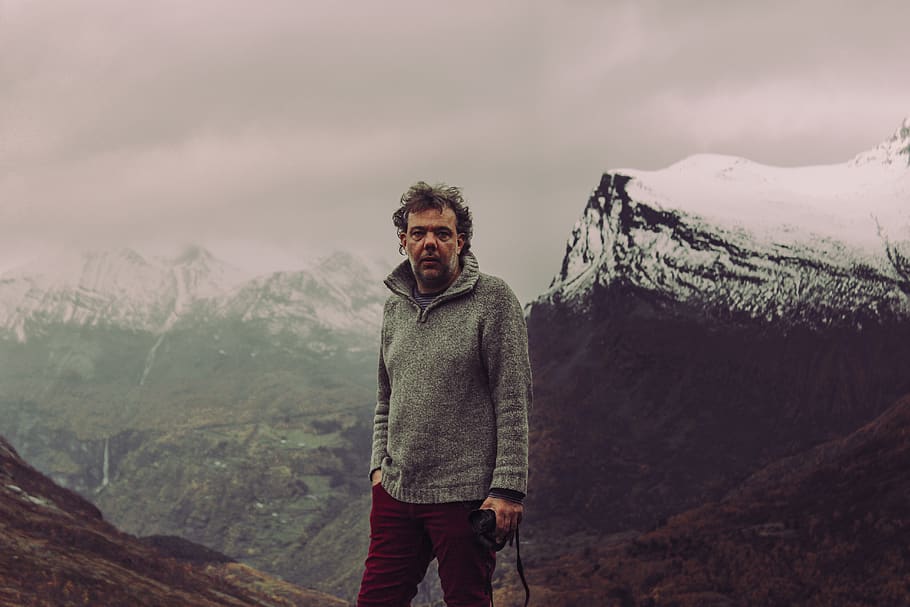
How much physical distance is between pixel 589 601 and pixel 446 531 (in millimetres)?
32094

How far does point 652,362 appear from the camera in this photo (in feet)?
189

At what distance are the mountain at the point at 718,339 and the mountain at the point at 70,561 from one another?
2845 cm

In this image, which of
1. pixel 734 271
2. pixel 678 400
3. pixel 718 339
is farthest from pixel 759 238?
pixel 678 400

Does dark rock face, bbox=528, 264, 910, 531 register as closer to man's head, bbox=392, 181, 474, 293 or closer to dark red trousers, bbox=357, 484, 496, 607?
dark red trousers, bbox=357, 484, 496, 607

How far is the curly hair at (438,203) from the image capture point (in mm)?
5047

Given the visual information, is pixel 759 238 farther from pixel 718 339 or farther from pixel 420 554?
pixel 420 554

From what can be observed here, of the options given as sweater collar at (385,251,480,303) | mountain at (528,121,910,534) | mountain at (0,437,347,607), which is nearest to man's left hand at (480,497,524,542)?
sweater collar at (385,251,480,303)

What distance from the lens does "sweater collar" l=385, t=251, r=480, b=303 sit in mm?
4949

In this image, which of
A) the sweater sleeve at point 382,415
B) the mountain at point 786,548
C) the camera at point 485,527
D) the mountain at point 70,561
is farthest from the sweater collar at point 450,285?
the mountain at point 786,548

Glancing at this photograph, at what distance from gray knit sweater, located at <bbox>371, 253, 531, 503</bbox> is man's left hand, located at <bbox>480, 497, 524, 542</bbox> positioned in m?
0.09

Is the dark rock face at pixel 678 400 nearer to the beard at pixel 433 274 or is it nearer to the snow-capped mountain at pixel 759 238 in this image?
the snow-capped mountain at pixel 759 238

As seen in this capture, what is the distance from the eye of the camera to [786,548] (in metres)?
30.5

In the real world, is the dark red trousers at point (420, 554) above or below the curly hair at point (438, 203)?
below

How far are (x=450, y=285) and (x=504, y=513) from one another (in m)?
1.44
